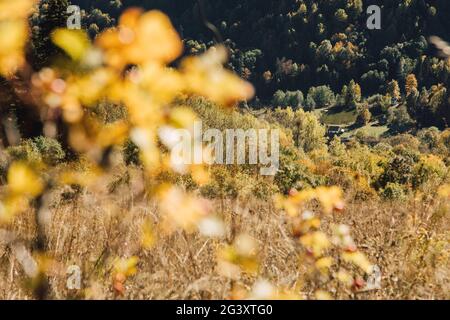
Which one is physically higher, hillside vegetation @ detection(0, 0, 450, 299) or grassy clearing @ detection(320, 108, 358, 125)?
hillside vegetation @ detection(0, 0, 450, 299)

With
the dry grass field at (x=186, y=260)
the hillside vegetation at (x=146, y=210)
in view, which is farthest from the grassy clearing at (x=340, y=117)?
the hillside vegetation at (x=146, y=210)

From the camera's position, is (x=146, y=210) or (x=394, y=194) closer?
(x=146, y=210)

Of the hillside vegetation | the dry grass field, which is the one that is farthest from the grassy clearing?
the hillside vegetation

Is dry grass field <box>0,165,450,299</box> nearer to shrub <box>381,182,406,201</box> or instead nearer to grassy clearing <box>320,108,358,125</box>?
shrub <box>381,182,406,201</box>

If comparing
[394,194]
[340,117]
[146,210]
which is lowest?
[340,117]

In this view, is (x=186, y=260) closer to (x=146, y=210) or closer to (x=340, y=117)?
(x=146, y=210)

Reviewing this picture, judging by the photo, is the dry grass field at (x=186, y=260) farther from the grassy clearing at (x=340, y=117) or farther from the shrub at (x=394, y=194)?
the grassy clearing at (x=340, y=117)

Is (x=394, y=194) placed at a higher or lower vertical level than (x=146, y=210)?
lower

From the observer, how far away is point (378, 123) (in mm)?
179875

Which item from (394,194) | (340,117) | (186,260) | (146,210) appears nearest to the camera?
(146,210)

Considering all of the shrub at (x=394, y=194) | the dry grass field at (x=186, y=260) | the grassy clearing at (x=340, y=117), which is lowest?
the grassy clearing at (x=340, y=117)

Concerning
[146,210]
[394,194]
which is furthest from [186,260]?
[394,194]
